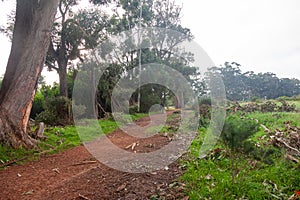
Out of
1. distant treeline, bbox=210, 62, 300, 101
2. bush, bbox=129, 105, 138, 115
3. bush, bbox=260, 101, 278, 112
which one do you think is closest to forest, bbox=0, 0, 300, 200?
bush, bbox=260, 101, 278, 112

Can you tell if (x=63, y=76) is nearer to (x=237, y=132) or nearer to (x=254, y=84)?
(x=237, y=132)

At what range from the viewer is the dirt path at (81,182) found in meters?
2.38

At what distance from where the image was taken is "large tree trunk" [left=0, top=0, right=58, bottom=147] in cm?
436

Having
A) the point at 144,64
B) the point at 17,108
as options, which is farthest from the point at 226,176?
the point at 144,64

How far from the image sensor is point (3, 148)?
4.00 meters

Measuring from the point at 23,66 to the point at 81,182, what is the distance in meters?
2.91

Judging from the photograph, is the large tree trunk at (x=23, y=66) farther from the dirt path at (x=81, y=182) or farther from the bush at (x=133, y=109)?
the bush at (x=133, y=109)

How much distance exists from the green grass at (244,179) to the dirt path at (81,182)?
21 cm

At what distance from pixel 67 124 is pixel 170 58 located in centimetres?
871

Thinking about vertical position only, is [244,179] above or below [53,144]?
above

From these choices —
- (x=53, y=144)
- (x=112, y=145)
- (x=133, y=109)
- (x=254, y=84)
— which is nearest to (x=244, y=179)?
(x=112, y=145)

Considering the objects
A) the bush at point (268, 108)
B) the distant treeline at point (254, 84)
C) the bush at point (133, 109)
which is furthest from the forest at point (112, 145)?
the distant treeline at point (254, 84)

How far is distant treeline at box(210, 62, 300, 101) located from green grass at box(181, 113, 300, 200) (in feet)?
37.5

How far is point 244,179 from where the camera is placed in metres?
2.37
